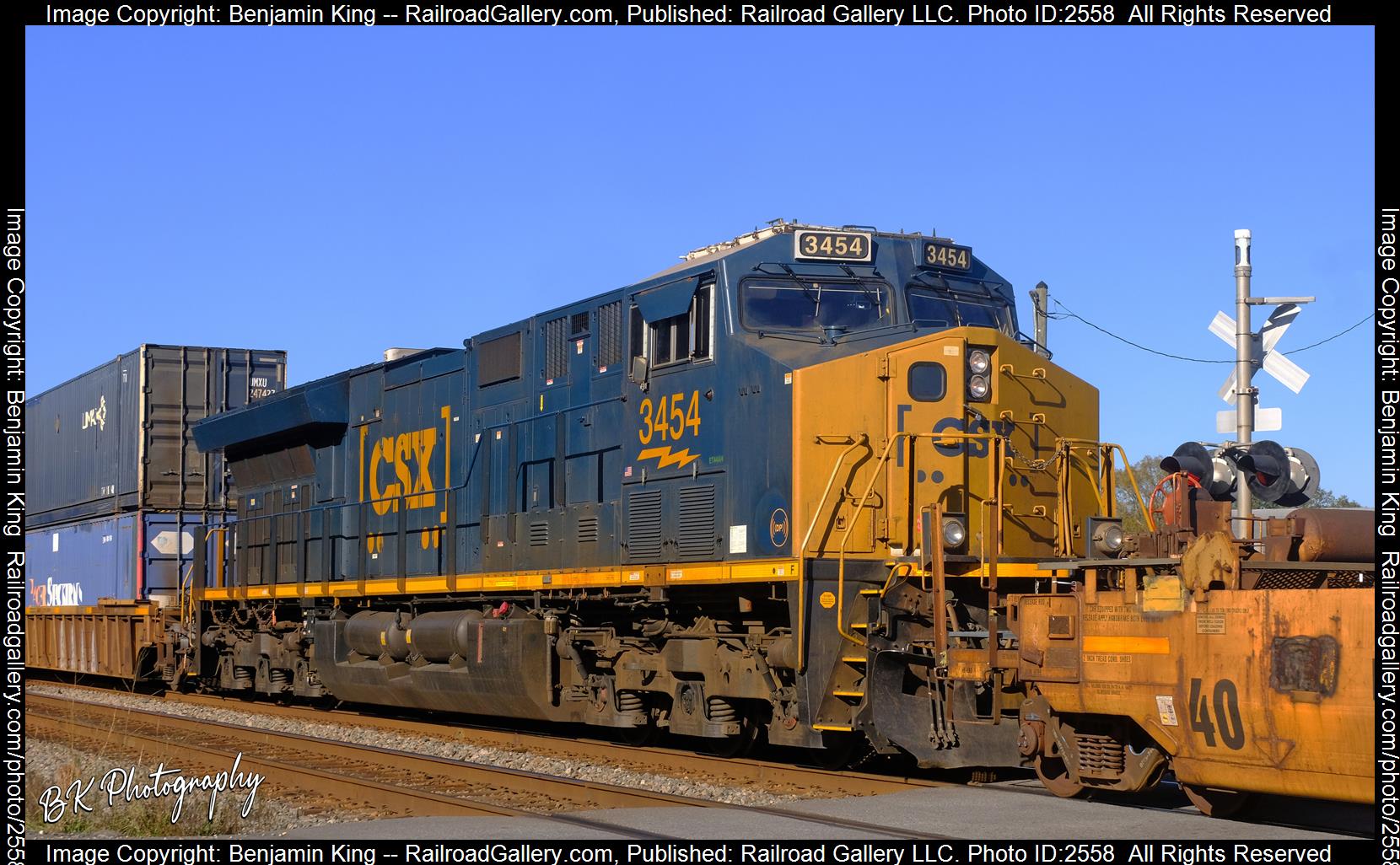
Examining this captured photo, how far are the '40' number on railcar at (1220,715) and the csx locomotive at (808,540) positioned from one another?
4 centimetres

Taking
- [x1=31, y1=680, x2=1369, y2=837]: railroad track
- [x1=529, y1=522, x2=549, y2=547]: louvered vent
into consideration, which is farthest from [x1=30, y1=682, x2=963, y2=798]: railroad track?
[x1=529, y1=522, x2=549, y2=547]: louvered vent

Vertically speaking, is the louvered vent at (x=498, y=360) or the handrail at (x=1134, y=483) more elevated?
the louvered vent at (x=498, y=360)

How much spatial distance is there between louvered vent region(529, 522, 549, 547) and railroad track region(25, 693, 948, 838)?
223 centimetres

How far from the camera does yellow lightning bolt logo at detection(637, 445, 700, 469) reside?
39.1 feet

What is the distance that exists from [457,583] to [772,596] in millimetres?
4905

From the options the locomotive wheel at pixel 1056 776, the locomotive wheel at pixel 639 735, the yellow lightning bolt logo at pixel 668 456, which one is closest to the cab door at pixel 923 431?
the yellow lightning bolt logo at pixel 668 456

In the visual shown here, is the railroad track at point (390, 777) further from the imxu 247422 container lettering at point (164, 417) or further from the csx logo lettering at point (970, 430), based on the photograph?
the imxu 247422 container lettering at point (164, 417)

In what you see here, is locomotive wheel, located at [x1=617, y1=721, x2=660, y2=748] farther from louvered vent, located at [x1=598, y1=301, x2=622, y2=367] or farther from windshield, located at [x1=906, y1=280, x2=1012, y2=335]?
windshield, located at [x1=906, y1=280, x2=1012, y2=335]

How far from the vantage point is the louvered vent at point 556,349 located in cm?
1374

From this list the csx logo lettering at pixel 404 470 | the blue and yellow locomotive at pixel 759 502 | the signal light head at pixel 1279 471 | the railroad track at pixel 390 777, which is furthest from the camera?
the csx logo lettering at pixel 404 470

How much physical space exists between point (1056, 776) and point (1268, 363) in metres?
8.09

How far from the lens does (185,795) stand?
8797 mm

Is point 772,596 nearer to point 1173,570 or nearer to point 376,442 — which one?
point 1173,570
